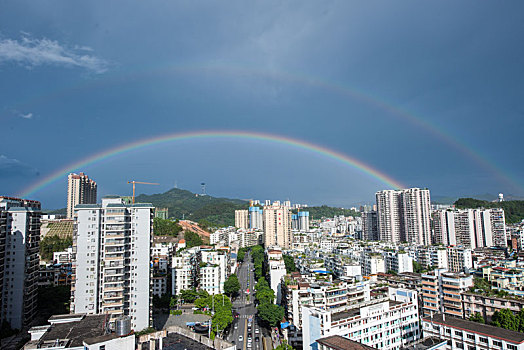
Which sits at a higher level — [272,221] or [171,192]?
[171,192]

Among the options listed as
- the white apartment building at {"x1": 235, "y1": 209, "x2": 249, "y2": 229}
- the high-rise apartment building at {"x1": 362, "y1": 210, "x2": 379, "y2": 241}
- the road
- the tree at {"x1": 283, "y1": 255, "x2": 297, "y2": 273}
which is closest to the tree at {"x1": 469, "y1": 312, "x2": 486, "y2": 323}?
the road

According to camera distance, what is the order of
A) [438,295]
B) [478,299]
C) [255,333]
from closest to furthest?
[478,299] < [438,295] < [255,333]

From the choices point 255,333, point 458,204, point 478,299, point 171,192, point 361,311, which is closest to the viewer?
point 361,311

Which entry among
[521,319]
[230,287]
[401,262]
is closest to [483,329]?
[521,319]

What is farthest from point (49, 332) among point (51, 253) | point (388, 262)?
point (51, 253)

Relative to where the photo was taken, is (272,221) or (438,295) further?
(272,221)

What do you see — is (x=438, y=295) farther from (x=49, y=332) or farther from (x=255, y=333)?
(x=49, y=332)
